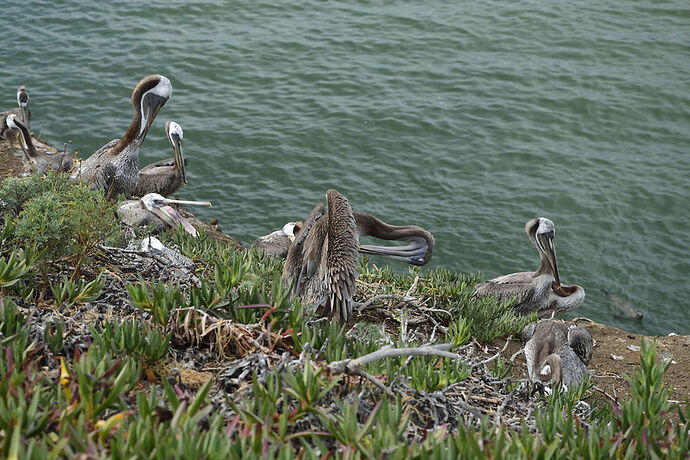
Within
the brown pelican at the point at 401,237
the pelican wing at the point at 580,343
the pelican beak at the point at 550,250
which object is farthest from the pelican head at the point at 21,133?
the pelican wing at the point at 580,343

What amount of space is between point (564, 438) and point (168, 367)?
1775 millimetres

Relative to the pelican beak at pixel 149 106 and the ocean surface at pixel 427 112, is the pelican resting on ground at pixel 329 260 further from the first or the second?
the ocean surface at pixel 427 112

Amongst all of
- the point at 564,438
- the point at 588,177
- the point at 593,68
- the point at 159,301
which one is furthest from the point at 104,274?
the point at 593,68

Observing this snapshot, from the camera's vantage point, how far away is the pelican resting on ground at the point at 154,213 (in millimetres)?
9477

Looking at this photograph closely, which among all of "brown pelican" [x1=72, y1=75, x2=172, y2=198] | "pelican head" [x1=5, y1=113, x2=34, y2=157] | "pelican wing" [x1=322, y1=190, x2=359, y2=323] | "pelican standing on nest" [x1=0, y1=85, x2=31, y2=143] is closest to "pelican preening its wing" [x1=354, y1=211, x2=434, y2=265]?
"pelican wing" [x1=322, y1=190, x2=359, y2=323]

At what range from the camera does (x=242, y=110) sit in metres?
16.0

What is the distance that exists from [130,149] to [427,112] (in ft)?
24.5

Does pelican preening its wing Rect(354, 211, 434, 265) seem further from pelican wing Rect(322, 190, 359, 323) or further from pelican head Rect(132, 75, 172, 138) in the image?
pelican head Rect(132, 75, 172, 138)

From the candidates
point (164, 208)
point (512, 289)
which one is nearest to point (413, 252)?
point (512, 289)

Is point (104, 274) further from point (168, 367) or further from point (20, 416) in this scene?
point (20, 416)

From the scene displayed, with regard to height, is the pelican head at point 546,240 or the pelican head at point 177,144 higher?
the pelican head at point 177,144

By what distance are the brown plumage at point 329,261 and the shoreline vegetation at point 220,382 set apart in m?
0.89

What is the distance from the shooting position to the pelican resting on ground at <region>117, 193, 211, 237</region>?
948 centimetres

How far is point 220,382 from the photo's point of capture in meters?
3.31
